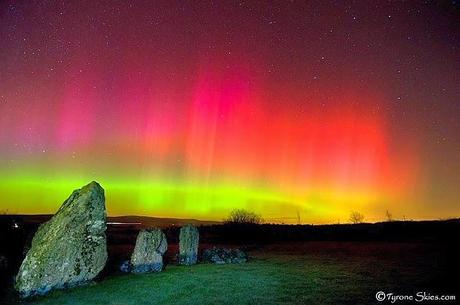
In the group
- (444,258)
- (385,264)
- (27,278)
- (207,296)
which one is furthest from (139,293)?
(444,258)

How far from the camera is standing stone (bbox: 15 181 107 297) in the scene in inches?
690

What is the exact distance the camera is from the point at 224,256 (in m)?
25.7

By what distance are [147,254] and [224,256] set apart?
223 inches

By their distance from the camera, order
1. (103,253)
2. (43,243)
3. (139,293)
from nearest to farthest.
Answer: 1. (139,293)
2. (43,243)
3. (103,253)

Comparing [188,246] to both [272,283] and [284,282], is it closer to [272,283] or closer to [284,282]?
[272,283]

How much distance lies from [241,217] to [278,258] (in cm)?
4969

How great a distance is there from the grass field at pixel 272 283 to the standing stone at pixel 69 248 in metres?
0.85

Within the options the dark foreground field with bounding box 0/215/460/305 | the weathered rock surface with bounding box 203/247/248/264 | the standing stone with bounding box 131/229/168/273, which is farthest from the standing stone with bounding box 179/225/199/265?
the standing stone with bounding box 131/229/168/273

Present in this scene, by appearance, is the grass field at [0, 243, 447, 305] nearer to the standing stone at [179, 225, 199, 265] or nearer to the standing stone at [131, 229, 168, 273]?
the standing stone at [131, 229, 168, 273]

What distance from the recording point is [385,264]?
2139 centimetres

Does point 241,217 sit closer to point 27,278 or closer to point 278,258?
point 278,258

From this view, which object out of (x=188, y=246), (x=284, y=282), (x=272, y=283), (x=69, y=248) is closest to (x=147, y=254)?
(x=188, y=246)

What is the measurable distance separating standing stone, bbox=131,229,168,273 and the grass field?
0.92 m
